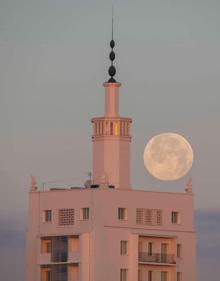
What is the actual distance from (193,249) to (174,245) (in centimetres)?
207

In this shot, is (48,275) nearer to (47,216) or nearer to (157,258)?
(47,216)

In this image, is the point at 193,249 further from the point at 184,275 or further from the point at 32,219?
the point at 32,219

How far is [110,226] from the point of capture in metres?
152

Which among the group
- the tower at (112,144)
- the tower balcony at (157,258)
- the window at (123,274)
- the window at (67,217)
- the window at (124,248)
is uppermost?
the tower at (112,144)

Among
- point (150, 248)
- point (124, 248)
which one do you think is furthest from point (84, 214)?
point (150, 248)

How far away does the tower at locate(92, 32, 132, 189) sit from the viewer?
6083 inches

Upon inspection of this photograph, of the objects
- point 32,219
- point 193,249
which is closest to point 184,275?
point 193,249

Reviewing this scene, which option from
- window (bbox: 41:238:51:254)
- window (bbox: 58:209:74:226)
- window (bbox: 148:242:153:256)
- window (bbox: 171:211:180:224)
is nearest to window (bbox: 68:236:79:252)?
window (bbox: 58:209:74:226)

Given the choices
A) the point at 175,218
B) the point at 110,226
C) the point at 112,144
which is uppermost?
the point at 112,144

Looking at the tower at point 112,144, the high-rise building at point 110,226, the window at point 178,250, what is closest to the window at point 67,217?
the high-rise building at point 110,226

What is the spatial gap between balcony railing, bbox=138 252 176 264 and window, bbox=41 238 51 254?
22.7ft

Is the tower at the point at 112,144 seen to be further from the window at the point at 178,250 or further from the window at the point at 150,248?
the window at the point at 178,250

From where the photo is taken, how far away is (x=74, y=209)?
153 metres

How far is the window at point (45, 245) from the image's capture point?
6088 inches
